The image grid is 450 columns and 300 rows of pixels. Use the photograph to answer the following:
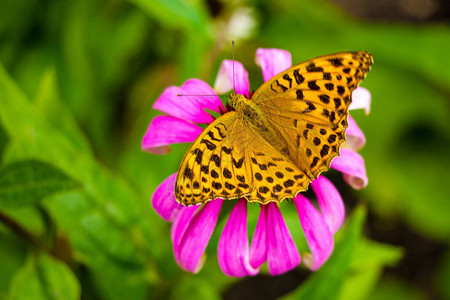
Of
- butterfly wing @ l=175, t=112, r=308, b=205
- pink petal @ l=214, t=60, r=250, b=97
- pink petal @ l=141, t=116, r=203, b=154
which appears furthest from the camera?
pink petal @ l=214, t=60, r=250, b=97

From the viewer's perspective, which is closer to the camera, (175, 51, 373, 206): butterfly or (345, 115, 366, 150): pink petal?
(175, 51, 373, 206): butterfly

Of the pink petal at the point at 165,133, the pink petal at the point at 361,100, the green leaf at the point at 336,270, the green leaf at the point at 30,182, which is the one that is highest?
the pink petal at the point at 361,100

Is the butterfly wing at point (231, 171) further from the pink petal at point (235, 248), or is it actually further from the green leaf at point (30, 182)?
the green leaf at point (30, 182)

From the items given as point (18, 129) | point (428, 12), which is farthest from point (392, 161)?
point (18, 129)

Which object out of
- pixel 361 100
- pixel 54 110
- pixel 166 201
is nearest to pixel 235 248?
pixel 166 201

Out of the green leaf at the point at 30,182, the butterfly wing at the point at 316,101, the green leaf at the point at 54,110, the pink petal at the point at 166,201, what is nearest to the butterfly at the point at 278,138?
the butterfly wing at the point at 316,101

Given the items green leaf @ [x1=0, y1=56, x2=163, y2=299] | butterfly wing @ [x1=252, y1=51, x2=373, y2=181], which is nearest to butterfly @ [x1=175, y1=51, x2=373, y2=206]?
butterfly wing @ [x1=252, y1=51, x2=373, y2=181]

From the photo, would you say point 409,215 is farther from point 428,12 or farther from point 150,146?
point 150,146

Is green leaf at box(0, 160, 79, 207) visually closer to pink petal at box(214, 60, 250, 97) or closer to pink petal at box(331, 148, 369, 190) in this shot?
pink petal at box(214, 60, 250, 97)
